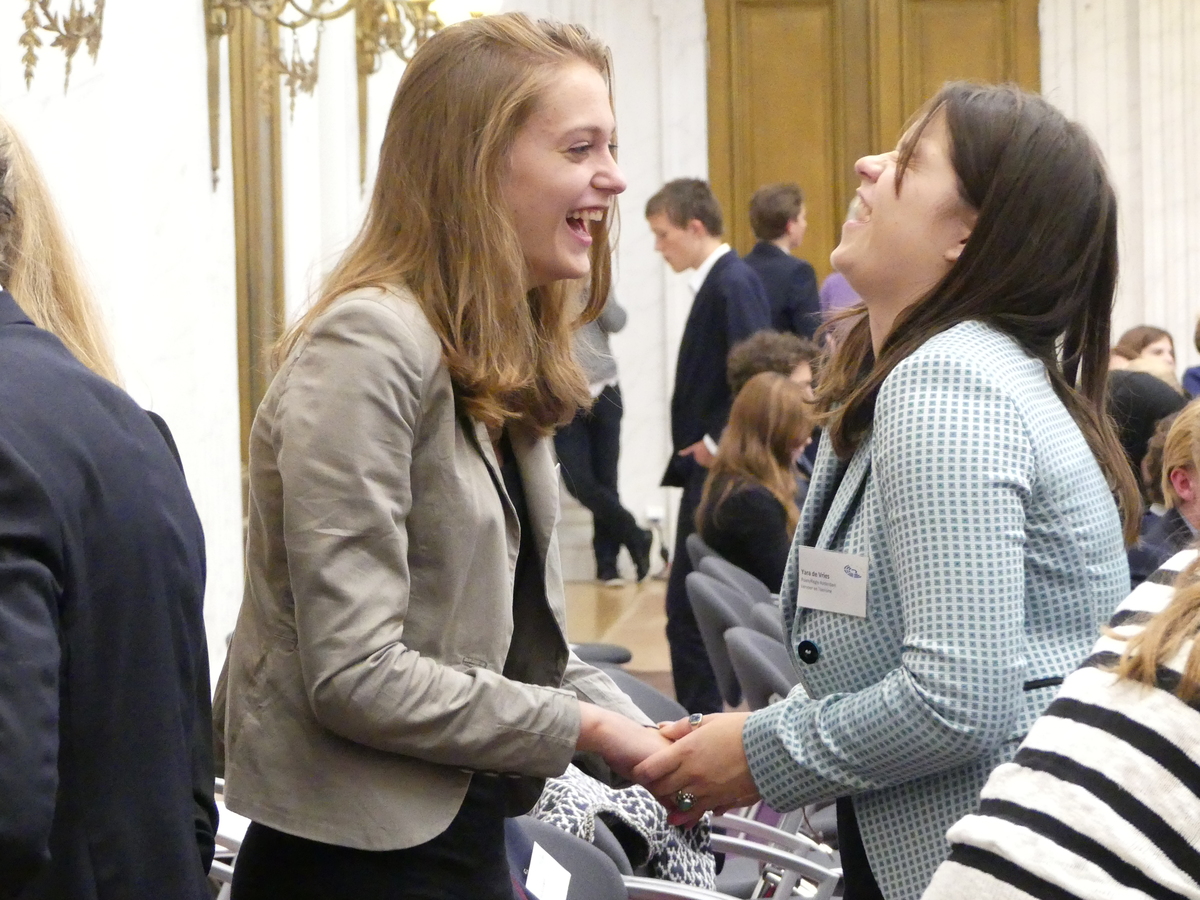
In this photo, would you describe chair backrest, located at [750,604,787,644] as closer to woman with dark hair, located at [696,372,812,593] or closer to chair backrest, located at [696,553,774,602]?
chair backrest, located at [696,553,774,602]

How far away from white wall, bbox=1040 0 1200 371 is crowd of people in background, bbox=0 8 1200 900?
8029 millimetres

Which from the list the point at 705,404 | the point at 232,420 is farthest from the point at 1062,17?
the point at 232,420

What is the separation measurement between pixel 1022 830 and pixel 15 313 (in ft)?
3.05

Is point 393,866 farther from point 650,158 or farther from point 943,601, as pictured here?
point 650,158

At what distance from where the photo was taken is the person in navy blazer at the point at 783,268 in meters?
6.92

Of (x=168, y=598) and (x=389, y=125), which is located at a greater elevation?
(x=389, y=125)

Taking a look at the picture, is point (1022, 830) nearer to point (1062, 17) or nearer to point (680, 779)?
point (680, 779)

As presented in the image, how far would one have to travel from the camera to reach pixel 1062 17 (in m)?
9.48

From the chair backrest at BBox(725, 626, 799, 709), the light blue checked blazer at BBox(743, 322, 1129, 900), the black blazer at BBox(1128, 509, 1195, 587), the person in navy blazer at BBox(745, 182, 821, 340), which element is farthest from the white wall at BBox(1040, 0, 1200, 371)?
the light blue checked blazer at BBox(743, 322, 1129, 900)

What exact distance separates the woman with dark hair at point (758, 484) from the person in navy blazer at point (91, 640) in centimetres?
335

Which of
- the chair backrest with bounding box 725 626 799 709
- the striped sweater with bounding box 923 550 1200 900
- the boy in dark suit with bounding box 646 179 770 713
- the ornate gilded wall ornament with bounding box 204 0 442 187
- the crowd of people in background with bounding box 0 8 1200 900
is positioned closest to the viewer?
the striped sweater with bounding box 923 550 1200 900

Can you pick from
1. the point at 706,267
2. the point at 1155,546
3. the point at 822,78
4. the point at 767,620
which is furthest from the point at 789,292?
the point at 1155,546

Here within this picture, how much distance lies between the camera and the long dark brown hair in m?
1.64

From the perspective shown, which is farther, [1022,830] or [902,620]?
[902,620]
